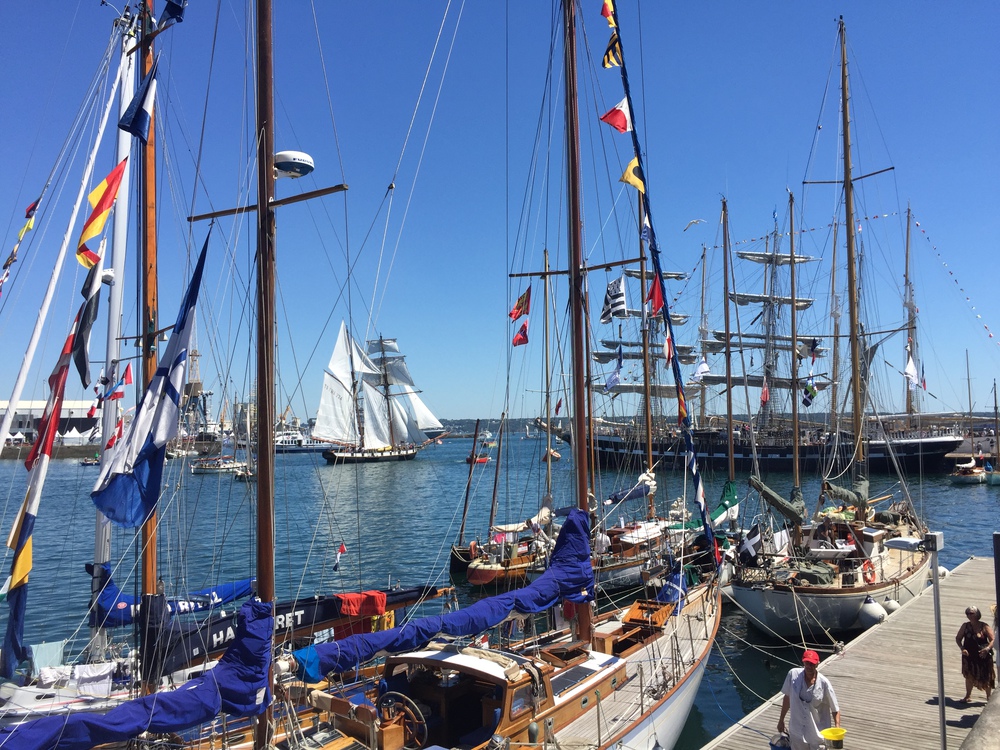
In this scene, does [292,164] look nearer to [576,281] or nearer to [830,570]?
[576,281]

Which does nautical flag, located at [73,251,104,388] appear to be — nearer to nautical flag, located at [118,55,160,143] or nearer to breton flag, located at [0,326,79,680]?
breton flag, located at [0,326,79,680]

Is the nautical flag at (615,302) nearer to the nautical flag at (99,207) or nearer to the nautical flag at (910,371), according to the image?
the nautical flag at (910,371)

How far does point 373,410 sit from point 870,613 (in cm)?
9307

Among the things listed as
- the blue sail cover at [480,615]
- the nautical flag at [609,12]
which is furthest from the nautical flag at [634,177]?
the blue sail cover at [480,615]

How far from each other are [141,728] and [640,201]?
13.2 m

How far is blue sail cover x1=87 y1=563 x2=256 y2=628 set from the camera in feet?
46.0

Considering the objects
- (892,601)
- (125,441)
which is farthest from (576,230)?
(892,601)

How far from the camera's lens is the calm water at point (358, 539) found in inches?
774

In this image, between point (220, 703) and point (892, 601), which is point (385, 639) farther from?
point (892, 601)

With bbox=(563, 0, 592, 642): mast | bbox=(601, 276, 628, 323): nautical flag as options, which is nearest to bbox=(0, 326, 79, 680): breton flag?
bbox=(563, 0, 592, 642): mast

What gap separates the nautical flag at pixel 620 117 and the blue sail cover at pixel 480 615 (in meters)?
8.27

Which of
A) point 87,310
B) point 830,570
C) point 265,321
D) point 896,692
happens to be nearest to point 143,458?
point 265,321

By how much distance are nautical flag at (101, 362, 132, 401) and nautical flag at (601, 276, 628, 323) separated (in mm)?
22238

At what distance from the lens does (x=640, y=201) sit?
1582 centimetres
